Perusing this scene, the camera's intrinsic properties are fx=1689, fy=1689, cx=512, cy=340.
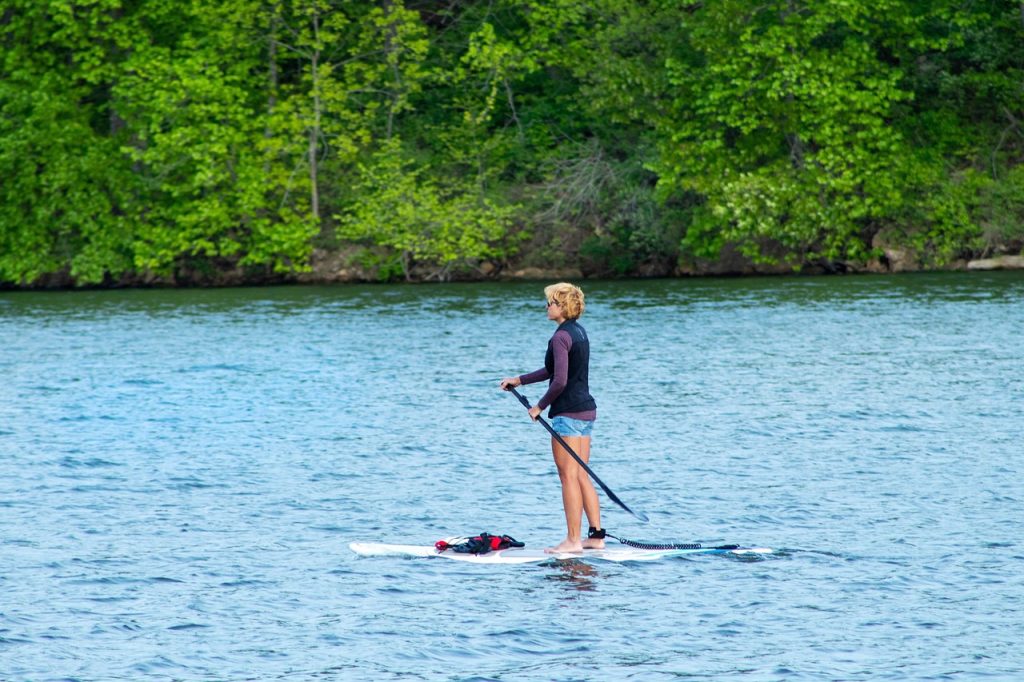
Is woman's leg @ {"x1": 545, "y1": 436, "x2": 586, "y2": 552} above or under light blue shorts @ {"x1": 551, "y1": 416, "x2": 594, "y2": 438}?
under

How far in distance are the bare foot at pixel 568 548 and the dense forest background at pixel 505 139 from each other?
36.0m

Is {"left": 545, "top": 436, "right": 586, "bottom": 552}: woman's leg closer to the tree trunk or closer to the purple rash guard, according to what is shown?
the purple rash guard

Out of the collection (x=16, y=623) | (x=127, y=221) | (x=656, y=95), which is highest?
(x=656, y=95)

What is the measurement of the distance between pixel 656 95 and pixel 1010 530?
39.0 m

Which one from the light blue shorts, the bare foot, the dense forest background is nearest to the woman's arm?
the light blue shorts

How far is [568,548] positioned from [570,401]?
1442 mm

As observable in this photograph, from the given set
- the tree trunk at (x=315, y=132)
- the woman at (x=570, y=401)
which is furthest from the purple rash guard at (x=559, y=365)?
the tree trunk at (x=315, y=132)

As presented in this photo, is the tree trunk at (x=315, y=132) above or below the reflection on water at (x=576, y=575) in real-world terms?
above

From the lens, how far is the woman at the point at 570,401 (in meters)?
14.5

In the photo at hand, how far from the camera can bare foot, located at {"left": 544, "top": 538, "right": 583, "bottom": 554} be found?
50.0 ft

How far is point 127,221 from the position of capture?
55.8m

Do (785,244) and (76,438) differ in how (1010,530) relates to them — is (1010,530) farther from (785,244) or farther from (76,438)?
(785,244)

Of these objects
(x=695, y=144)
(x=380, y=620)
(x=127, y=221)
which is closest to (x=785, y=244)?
(x=695, y=144)

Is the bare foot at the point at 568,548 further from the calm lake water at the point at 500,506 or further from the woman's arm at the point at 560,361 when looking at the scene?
the woman's arm at the point at 560,361
